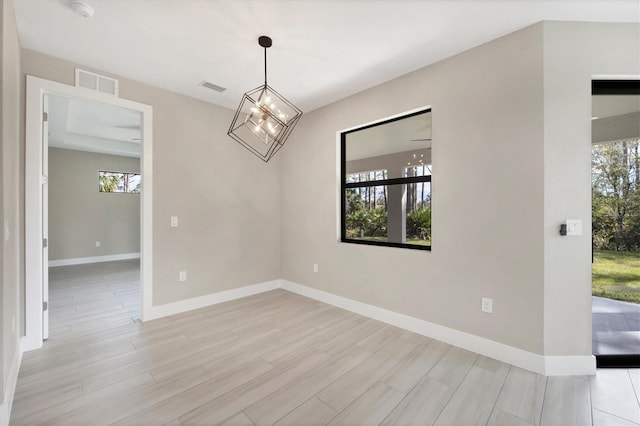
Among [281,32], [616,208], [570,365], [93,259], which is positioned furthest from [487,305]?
[93,259]

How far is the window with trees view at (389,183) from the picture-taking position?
2.91 meters

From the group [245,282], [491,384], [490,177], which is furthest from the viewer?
[245,282]

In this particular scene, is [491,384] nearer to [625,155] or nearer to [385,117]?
[625,155]

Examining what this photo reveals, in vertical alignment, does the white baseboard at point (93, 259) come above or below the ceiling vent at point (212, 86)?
below

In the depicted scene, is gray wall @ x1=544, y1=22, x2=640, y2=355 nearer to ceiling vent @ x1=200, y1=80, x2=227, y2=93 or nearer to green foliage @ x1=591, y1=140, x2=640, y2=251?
green foliage @ x1=591, y1=140, x2=640, y2=251

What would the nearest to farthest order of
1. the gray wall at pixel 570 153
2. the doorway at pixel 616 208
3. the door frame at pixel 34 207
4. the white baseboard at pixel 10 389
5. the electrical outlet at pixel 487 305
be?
1. the white baseboard at pixel 10 389
2. the gray wall at pixel 570 153
3. the doorway at pixel 616 208
4. the electrical outlet at pixel 487 305
5. the door frame at pixel 34 207

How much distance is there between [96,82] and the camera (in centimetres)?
279

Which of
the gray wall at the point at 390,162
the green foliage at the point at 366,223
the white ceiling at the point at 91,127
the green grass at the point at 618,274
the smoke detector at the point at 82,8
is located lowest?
the green grass at the point at 618,274

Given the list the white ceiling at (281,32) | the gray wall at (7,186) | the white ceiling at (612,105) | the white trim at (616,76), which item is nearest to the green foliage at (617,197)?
the white ceiling at (612,105)

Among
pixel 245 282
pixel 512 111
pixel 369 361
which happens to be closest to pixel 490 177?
pixel 512 111

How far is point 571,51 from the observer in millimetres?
2066

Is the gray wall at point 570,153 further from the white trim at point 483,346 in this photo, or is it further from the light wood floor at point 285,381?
the light wood floor at point 285,381

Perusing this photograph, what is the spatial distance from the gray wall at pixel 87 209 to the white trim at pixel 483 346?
6359mm

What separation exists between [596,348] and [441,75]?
8.73 ft
